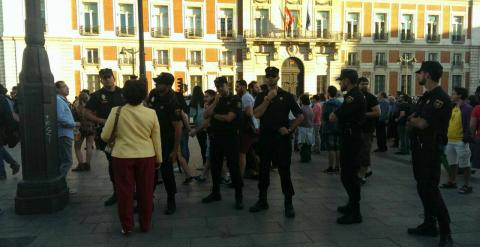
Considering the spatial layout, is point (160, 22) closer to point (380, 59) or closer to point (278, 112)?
point (380, 59)

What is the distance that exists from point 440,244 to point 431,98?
59.3 inches

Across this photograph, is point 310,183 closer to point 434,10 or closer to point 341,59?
point 341,59

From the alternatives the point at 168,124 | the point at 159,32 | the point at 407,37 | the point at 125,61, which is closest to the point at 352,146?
the point at 168,124

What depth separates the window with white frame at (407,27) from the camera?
40969mm

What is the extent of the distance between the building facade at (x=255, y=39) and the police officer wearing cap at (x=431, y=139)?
29523 millimetres

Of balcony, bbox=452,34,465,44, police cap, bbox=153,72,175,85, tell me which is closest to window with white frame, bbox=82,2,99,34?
police cap, bbox=153,72,175,85

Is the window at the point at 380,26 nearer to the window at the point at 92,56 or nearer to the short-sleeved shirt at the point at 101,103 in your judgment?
the window at the point at 92,56

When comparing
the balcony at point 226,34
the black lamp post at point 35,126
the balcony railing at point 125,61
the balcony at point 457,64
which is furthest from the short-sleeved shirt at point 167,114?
the balcony at point 457,64

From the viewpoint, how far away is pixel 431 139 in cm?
425

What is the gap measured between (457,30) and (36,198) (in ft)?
151

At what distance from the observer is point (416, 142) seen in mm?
4391

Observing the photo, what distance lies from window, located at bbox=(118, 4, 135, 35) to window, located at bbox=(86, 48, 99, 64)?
292 centimetres

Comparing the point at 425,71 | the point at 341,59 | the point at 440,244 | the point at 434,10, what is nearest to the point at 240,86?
the point at 425,71

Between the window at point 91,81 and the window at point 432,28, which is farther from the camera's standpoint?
the window at point 432,28
